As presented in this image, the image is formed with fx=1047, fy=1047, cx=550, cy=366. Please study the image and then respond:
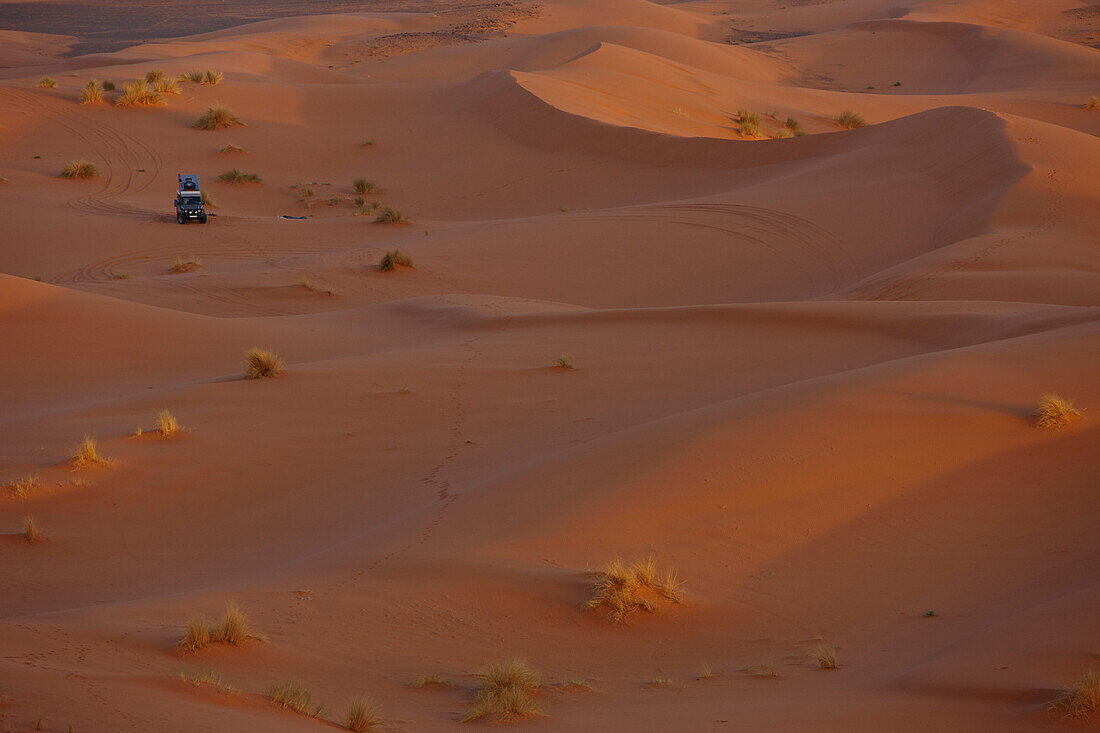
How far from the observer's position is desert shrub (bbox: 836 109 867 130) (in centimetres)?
3241

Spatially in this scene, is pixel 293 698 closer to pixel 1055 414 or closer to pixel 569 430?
pixel 569 430

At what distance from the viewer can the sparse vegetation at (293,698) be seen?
475 centimetres

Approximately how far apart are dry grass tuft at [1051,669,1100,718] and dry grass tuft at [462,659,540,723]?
2406 mm

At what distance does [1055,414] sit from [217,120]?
85.4 feet

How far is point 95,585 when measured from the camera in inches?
283

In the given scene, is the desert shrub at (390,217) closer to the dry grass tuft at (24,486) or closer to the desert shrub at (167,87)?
the desert shrub at (167,87)

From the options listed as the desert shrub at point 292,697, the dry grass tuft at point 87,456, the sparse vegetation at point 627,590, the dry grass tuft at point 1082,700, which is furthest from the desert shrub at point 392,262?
the dry grass tuft at point 1082,700

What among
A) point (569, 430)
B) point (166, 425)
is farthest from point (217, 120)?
point (569, 430)

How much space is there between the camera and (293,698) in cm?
482

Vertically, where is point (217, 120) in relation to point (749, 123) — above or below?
below

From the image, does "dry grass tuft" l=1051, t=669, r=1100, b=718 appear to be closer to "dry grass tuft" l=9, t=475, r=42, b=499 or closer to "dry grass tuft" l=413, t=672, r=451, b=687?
"dry grass tuft" l=413, t=672, r=451, b=687

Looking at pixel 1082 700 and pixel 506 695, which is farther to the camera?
pixel 506 695

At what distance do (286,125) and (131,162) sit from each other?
5.13m

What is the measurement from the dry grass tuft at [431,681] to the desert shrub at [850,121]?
2983 centimetres
